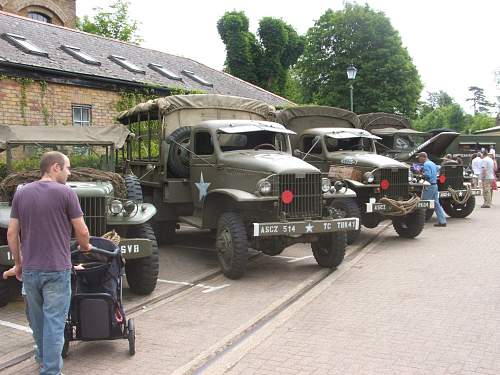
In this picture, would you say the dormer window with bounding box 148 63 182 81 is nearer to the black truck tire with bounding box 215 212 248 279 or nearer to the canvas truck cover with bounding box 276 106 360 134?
the canvas truck cover with bounding box 276 106 360 134

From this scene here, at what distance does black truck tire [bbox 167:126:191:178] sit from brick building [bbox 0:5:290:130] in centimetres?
772

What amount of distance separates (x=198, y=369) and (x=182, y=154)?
574 cm

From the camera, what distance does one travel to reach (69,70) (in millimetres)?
16594

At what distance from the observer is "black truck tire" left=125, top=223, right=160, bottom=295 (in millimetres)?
6555

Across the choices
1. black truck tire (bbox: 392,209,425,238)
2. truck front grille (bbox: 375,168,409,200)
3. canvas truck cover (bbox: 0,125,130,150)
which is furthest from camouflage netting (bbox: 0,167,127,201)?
black truck tire (bbox: 392,209,425,238)

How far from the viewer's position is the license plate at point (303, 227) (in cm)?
723

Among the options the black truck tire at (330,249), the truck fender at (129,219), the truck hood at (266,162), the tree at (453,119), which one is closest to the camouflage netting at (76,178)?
the truck fender at (129,219)

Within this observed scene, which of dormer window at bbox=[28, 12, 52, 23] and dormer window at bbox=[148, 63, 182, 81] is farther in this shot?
dormer window at bbox=[28, 12, 52, 23]

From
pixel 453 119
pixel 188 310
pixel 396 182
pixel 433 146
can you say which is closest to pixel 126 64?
pixel 433 146

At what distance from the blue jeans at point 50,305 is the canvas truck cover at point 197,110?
6286 mm

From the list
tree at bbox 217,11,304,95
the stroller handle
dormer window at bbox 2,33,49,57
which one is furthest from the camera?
tree at bbox 217,11,304,95

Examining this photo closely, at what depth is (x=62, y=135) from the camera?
796 centimetres

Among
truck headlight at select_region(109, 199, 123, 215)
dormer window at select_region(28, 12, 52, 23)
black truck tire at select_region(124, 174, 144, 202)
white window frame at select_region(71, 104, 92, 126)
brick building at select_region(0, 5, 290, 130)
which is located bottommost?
truck headlight at select_region(109, 199, 123, 215)

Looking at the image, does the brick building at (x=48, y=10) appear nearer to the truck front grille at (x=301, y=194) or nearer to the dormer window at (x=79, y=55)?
the dormer window at (x=79, y=55)
